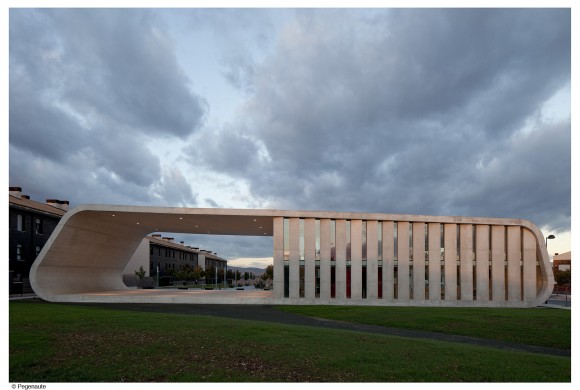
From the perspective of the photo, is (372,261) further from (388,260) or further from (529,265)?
(529,265)

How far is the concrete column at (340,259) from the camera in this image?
35.4 metres

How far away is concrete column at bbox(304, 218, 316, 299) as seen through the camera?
3534 centimetres

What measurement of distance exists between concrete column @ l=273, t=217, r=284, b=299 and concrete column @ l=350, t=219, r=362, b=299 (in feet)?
19.7

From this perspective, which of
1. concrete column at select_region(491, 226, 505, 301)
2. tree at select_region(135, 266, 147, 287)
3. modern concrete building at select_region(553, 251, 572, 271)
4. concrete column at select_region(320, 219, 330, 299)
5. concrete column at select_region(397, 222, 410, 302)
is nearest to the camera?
concrete column at select_region(320, 219, 330, 299)

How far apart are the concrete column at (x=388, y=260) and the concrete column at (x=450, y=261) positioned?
4.82 m

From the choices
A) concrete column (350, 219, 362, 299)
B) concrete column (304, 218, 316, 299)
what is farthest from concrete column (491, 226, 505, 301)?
concrete column (304, 218, 316, 299)

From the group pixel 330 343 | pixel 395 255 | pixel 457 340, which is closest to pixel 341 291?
pixel 395 255

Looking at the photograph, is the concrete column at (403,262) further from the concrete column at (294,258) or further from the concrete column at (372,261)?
the concrete column at (294,258)

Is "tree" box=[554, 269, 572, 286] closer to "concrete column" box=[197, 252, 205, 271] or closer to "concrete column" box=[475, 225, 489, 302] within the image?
"concrete column" box=[475, 225, 489, 302]

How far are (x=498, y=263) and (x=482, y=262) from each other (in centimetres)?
148

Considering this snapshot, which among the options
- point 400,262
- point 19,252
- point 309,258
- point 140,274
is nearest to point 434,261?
point 400,262

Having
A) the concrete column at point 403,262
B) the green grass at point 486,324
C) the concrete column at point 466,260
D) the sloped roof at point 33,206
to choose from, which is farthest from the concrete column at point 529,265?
the sloped roof at point 33,206

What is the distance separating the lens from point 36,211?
47344 millimetres
